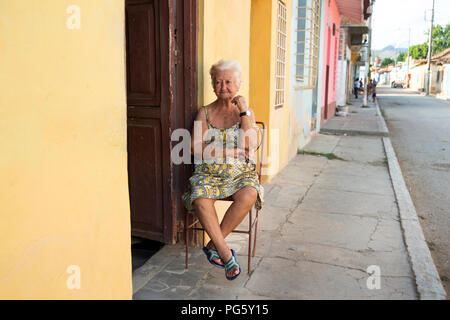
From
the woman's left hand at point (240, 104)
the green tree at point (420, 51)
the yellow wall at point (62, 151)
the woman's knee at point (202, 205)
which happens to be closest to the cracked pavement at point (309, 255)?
the woman's knee at point (202, 205)

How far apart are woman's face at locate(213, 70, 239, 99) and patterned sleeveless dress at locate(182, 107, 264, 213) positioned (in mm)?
216

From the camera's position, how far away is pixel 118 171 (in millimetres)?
2291

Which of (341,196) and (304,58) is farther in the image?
(304,58)

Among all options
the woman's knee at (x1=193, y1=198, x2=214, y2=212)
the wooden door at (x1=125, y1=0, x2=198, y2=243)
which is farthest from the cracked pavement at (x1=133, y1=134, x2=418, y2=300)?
the woman's knee at (x1=193, y1=198, x2=214, y2=212)

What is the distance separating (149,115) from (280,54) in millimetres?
3494

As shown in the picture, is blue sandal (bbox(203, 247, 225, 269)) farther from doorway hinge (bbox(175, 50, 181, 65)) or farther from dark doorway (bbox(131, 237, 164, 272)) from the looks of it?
doorway hinge (bbox(175, 50, 181, 65))

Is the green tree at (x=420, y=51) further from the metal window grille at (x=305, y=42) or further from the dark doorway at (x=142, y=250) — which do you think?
the dark doorway at (x=142, y=250)

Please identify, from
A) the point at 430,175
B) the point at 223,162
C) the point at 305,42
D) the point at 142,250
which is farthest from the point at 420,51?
the point at 142,250

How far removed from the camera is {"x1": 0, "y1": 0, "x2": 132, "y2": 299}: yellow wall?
1640 millimetres

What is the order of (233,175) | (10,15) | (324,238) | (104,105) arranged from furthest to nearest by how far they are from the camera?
(324,238)
(233,175)
(104,105)
(10,15)

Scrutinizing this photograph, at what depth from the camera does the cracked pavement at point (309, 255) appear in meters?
2.96

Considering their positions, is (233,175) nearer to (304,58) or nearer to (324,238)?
(324,238)
